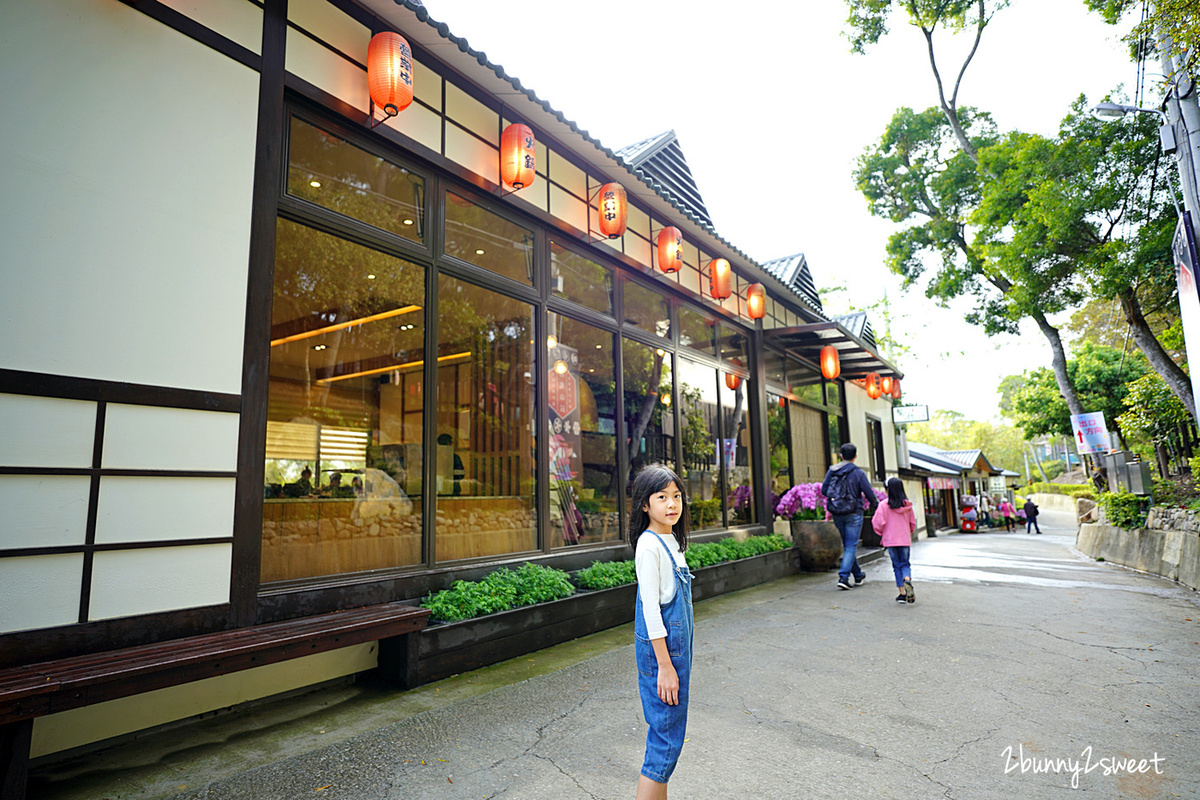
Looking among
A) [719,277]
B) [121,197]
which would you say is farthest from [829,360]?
[121,197]

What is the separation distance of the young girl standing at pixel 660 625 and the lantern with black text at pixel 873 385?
16.5m

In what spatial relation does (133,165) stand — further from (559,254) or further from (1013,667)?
(1013,667)

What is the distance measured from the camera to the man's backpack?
862 cm

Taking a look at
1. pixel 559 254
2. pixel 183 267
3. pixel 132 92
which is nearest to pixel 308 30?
pixel 132 92

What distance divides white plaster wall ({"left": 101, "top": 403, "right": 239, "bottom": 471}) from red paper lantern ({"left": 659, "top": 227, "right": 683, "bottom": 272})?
6035mm

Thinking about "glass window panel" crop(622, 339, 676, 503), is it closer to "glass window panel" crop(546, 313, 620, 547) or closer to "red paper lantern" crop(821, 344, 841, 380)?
"glass window panel" crop(546, 313, 620, 547)

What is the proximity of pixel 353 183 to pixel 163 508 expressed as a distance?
2.97m

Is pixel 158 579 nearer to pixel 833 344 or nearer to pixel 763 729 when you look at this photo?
pixel 763 729

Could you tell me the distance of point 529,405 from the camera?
22.6ft

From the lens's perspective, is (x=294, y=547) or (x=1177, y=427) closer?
(x=294, y=547)

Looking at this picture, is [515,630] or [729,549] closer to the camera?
[515,630]

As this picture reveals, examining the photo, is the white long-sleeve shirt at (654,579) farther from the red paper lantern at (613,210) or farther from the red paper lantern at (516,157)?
the red paper lantern at (613,210)

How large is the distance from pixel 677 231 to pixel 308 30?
5191 mm

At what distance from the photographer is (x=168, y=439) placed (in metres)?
3.67
